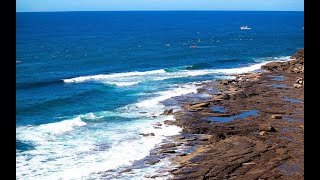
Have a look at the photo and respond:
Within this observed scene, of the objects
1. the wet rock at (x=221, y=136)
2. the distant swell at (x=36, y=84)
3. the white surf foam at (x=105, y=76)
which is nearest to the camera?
the wet rock at (x=221, y=136)

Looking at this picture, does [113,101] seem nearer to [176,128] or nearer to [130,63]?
[176,128]

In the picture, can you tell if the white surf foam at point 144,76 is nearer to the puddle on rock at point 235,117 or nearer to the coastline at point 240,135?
the coastline at point 240,135

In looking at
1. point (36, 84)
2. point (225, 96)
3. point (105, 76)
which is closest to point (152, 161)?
point (225, 96)

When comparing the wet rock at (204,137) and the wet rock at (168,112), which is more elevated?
the wet rock at (168,112)

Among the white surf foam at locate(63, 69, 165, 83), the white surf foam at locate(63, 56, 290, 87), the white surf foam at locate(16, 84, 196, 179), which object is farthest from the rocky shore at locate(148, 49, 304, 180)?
the white surf foam at locate(63, 69, 165, 83)

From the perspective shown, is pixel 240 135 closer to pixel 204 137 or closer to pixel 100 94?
pixel 204 137

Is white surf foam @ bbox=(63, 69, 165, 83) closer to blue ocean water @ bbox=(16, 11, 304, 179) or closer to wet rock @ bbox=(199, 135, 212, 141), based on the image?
blue ocean water @ bbox=(16, 11, 304, 179)

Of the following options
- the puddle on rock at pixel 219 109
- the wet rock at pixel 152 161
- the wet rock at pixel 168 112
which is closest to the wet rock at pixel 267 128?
the puddle on rock at pixel 219 109

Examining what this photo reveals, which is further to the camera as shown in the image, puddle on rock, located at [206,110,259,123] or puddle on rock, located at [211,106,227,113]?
puddle on rock, located at [211,106,227,113]
